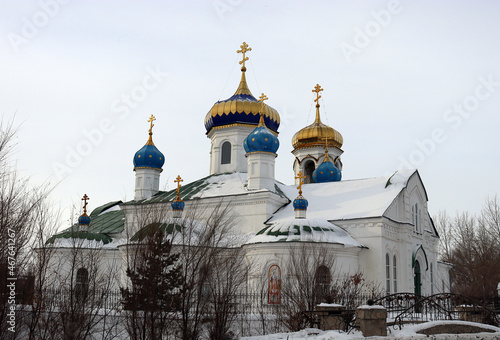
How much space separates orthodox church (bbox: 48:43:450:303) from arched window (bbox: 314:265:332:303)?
1526mm

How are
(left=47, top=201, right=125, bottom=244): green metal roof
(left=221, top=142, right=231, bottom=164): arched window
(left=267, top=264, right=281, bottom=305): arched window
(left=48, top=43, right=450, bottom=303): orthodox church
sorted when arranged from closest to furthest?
(left=267, top=264, right=281, bottom=305): arched window, (left=48, top=43, right=450, bottom=303): orthodox church, (left=47, top=201, right=125, bottom=244): green metal roof, (left=221, top=142, right=231, bottom=164): arched window

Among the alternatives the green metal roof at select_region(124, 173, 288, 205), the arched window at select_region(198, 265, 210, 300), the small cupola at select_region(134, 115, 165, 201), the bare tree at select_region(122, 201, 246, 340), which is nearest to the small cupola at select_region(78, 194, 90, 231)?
the green metal roof at select_region(124, 173, 288, 205)

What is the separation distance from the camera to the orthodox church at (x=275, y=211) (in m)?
18.8

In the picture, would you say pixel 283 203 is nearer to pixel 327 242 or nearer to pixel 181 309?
pixel 327 242

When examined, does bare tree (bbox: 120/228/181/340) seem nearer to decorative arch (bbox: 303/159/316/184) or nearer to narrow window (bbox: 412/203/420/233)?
narrow window (bbox: 412/203/420/233)

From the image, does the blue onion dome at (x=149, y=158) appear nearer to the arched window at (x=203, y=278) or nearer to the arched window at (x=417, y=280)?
the arched window at (x=417, y=280)

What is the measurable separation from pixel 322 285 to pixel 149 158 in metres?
13.8

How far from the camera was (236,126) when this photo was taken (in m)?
26.0

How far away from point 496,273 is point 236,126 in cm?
1690

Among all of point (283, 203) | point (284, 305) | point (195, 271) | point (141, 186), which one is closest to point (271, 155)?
point (283, 203)

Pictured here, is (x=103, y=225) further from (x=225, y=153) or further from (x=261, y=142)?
(x=261, y=142)

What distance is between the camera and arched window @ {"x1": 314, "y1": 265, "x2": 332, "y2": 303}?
14.2 metres

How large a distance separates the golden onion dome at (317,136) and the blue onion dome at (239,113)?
23.0 feet

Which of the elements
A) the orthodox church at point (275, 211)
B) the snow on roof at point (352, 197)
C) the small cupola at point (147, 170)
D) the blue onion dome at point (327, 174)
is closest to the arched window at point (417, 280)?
the orthodox church at point (275, 211)
